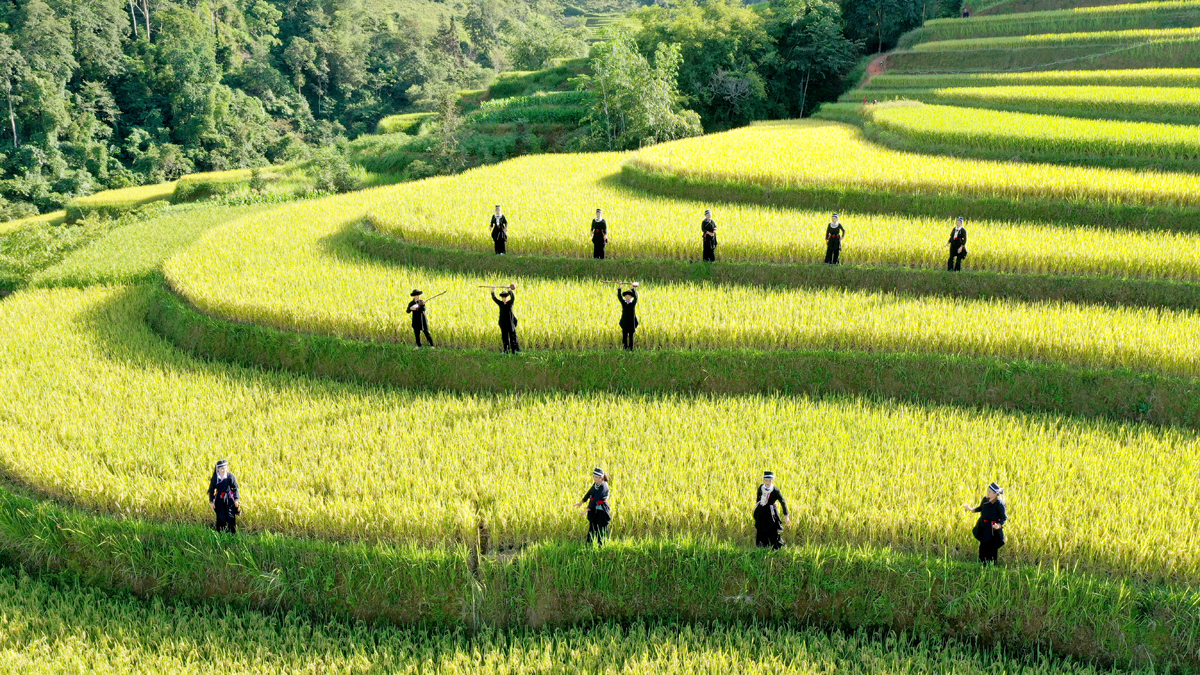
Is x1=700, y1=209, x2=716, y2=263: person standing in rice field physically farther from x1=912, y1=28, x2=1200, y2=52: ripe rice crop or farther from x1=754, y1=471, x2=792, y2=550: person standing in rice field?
x1=912, y1=28, x2=1200, y2=52: ripe rice crop

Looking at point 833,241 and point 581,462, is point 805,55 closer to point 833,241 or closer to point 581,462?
point 833,241

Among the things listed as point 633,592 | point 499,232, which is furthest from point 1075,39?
point 633,592

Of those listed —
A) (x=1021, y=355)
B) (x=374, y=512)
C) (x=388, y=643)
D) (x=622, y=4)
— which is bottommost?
(x=388, y=643)

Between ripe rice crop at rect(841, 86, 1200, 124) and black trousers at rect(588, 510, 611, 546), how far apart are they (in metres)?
25.3

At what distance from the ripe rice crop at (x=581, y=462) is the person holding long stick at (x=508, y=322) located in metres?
0.97

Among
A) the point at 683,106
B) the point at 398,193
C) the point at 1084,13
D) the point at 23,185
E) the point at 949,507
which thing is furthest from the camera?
the point at 23,185

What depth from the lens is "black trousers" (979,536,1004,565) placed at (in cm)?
720

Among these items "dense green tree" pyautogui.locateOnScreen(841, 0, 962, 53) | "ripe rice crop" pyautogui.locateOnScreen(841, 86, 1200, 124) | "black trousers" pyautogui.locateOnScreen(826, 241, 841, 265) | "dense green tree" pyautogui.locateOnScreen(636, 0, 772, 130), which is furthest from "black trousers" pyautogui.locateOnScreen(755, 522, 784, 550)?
"dense green tree" pyautogui.locateOnScreen(841, 0, 962, 53)

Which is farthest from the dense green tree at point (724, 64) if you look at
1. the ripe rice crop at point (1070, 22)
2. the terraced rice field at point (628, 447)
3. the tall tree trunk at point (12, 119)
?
the tall tree trunk at point (12, 119)

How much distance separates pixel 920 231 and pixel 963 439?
780cm

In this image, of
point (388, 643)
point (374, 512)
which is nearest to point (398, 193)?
point (374, 512)

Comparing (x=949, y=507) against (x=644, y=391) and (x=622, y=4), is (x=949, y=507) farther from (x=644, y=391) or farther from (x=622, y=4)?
(x=622, y=4)

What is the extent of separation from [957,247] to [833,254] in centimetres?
235

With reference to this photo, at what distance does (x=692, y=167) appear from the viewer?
21266 mm
